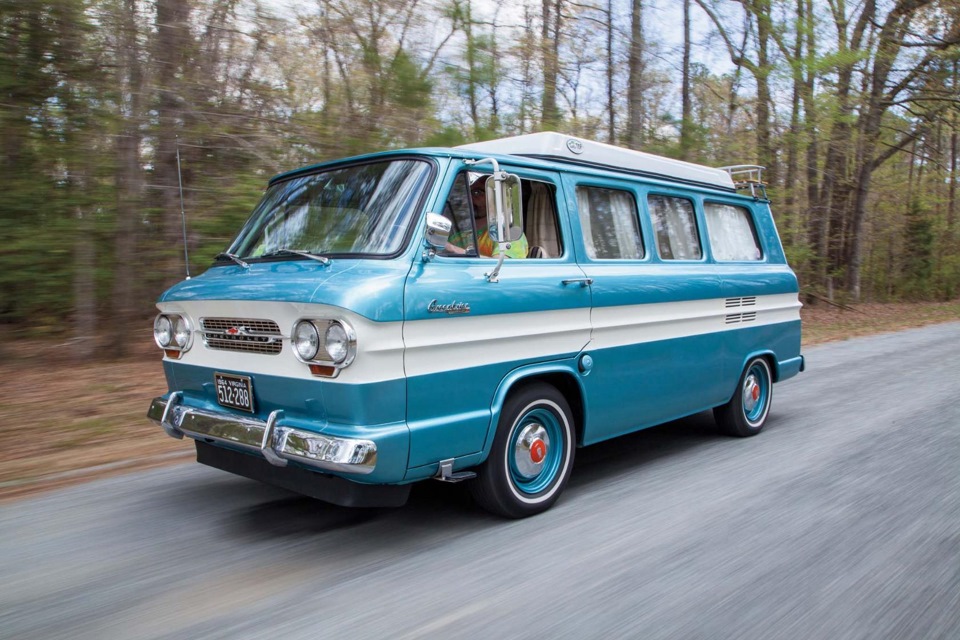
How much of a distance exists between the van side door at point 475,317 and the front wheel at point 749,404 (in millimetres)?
2348

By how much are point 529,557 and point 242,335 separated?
195cm

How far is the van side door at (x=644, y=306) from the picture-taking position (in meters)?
4.65

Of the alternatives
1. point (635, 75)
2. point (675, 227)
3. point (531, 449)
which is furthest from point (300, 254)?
point (635, 75)

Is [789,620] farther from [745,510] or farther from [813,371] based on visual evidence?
[813,371]

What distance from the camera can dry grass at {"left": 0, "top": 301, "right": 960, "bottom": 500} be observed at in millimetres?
5137

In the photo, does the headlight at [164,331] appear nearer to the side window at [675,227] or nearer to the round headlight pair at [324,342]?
the round headlight pair at [324,342]

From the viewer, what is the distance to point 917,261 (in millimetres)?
29500

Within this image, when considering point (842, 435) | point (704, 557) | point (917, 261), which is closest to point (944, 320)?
point (917, 261)

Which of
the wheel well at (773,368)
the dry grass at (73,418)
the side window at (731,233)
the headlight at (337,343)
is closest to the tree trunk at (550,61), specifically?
the side window at (731,233)

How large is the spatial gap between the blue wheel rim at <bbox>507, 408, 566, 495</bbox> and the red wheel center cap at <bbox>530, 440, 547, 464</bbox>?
0.08 feet

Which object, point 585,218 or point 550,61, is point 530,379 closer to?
point 585,218

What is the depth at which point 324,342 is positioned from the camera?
335cm

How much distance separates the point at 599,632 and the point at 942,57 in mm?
22399

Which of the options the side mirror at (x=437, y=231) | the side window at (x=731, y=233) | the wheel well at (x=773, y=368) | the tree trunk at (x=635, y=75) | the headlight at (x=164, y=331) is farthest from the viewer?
the tree trunk at (x=635, y=75)
